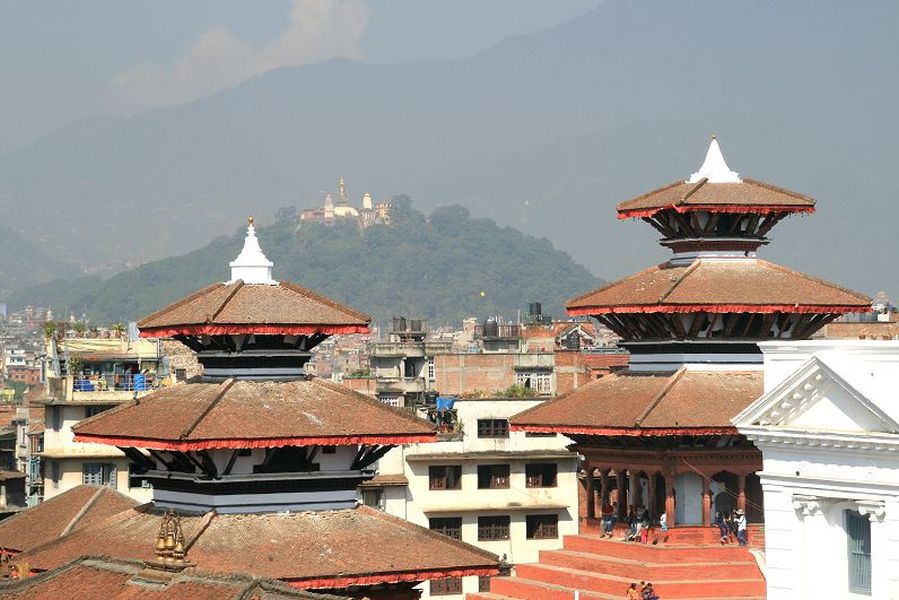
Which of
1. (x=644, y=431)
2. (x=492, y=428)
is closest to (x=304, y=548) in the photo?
(x=644, y=431)

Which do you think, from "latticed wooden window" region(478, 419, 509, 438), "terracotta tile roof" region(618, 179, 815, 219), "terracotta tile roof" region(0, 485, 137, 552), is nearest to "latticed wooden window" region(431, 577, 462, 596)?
"latticed wooden window" region(478, 419, 509, 438)

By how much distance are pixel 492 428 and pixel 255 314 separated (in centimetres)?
3884

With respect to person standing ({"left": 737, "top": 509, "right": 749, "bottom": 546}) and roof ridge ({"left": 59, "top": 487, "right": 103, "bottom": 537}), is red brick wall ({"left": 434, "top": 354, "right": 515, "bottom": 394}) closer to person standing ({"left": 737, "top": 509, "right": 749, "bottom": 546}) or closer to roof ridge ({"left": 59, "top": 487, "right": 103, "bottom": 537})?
roof ridge ({"left": 59, "top": 487, "right": 103, "bottom": 537})

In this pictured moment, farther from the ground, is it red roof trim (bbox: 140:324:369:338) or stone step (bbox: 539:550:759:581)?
red roof trim (bbox: 140:324:369:338)

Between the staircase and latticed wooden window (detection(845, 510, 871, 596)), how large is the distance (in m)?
5.49

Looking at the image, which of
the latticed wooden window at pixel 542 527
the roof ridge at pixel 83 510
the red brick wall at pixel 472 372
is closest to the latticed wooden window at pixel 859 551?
the roof ridge at pixel 83 510

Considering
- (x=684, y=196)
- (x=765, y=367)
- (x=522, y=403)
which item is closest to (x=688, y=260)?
(x=684, y=196)

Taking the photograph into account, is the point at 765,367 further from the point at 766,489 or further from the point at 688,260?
the point at 688,260

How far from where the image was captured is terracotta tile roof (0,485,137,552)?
182 ft

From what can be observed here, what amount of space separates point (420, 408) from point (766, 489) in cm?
4739

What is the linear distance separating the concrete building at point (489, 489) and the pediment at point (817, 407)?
120 feet

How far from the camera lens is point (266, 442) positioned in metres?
43.1

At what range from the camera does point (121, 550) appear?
43125mm

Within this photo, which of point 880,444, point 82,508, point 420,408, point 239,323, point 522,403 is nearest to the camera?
point 880,444
